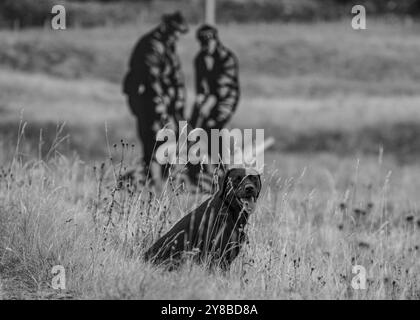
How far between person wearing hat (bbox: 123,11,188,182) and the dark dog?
5414 mm

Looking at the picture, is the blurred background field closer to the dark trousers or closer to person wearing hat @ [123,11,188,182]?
person wearing hat @ [123,11,188,182]

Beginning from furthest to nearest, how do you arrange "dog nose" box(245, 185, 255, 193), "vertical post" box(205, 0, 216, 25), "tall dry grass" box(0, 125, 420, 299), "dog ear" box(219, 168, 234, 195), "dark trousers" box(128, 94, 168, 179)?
1. "vertical post" box(205, 0, 216, 25)
2. "dark trousers" box(128, 94, 168, 179)
3. "dog ear" box(219, 168, 234, 195)
4. "dog nose" box(245, 185, 255, 193)
5. "tall dry grass" box(0, 125, 420, 299)

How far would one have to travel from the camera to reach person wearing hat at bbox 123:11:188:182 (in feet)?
36.1

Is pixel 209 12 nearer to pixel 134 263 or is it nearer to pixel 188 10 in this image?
pixel 188 10

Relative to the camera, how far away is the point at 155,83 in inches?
437

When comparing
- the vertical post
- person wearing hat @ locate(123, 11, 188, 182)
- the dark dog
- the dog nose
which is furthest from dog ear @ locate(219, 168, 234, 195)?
the vertical post

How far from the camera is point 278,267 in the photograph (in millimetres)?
5777

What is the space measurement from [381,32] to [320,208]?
668 cm

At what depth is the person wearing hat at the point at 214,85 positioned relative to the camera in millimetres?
11359

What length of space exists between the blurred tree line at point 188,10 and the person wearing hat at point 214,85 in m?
2.64

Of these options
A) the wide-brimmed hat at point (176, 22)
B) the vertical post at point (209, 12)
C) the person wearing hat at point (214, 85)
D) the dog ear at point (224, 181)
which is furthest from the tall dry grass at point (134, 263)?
the vertical post at point (209, 12)

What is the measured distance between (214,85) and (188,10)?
10.3 feet

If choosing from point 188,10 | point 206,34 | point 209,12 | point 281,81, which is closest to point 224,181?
point 206,34
